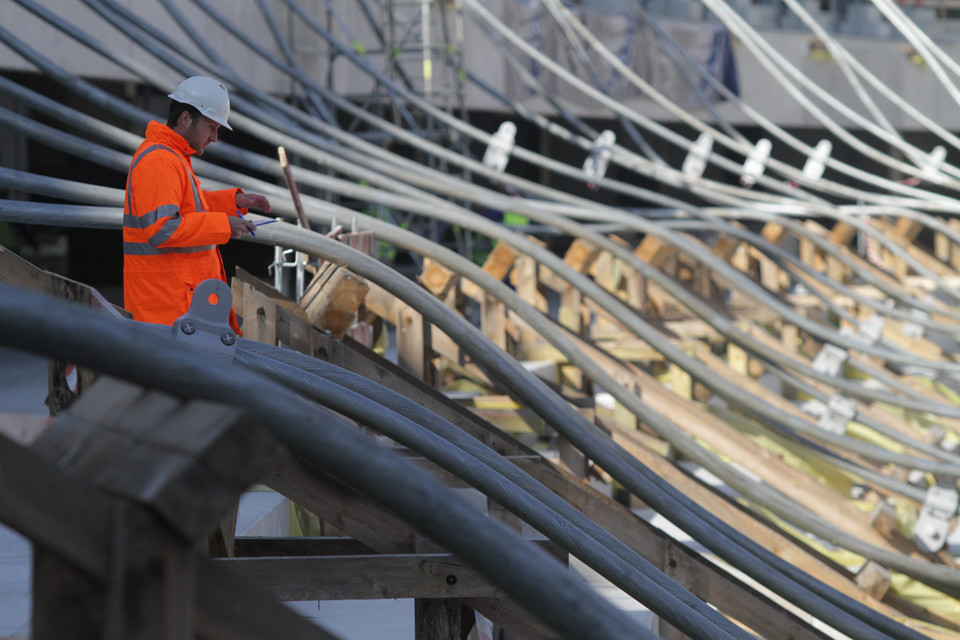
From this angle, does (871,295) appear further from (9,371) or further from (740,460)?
(9,371)

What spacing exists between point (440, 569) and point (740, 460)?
283cm

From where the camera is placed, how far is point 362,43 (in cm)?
1063

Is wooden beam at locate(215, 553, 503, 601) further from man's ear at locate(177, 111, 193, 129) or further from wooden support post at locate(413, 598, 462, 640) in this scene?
man's ear at locate(177, 111, 193, 129)

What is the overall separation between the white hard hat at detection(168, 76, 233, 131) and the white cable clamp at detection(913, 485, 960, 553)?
351 cm

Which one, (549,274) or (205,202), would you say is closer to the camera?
(205,202)

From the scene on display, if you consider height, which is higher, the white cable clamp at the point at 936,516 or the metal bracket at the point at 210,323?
the metal bracket at the point at 210,323

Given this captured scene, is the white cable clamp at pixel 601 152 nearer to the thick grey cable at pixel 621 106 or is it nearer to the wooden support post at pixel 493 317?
the thick grey cable at pixel 621 106

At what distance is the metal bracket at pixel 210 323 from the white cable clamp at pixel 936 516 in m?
3.72

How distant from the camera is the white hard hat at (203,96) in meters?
3.10

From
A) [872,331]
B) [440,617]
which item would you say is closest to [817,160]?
[872,331]

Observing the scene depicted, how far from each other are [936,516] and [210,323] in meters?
3.80

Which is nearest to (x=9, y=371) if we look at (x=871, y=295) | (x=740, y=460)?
(x=740, y=460)

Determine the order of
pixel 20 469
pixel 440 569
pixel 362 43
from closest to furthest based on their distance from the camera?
pixel 20 469, pixel 440 569, pixel 362 43

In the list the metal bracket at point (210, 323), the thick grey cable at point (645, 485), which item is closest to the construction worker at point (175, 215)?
the thick grey cable at point (645, 485)
